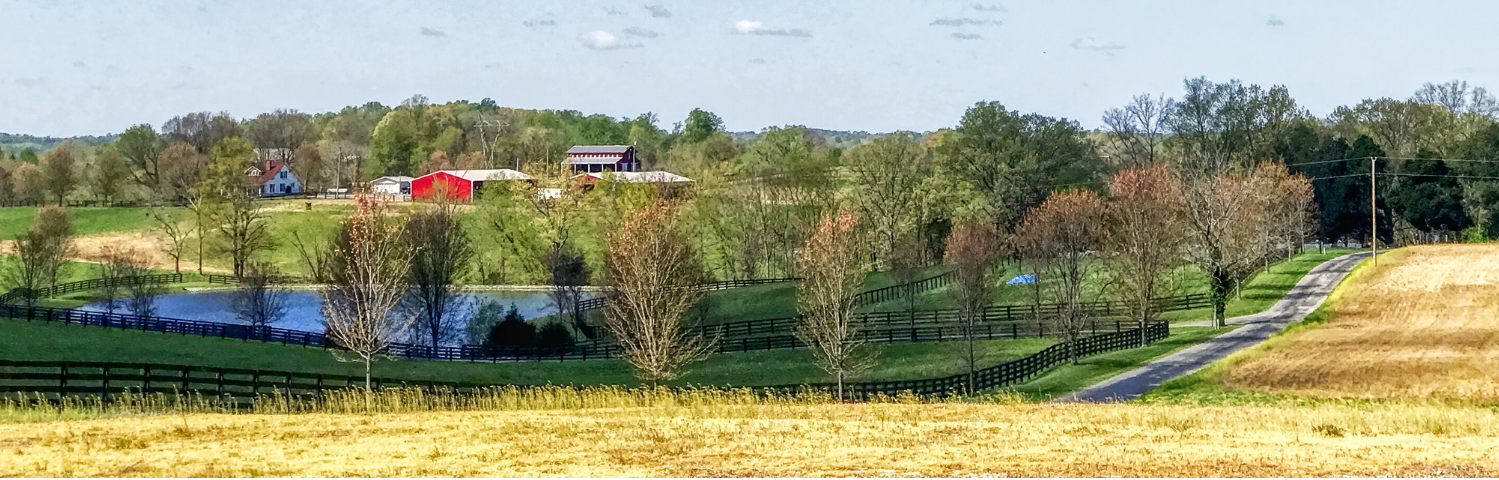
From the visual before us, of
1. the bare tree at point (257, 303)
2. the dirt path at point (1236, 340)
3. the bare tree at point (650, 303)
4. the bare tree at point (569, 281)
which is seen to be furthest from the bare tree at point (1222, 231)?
the bare tree at point (257, 303)

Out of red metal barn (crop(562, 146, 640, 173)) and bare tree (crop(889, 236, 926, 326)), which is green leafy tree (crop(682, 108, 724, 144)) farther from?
bare tree (crop(889, 236, 926, 326))

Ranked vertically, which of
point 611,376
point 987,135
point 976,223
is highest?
point 987,135

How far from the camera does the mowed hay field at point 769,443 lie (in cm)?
1798

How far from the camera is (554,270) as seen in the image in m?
70.6

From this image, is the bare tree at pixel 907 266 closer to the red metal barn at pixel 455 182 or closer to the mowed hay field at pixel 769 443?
the mowed hay field at pixel 769 443

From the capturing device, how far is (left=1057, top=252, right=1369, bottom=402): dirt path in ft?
128

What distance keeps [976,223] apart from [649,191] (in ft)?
72.8

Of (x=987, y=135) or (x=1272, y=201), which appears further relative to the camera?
(x=987, y=135)

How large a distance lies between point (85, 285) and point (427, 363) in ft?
136

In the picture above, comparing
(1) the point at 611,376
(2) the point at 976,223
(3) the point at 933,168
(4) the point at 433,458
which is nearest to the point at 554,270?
(1) the point at 611,376


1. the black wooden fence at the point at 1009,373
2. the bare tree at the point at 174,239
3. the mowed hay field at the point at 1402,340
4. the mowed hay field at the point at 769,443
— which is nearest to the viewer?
the mowed hay field at the point at 769,443

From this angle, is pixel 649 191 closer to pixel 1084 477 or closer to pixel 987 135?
pixel 987 135

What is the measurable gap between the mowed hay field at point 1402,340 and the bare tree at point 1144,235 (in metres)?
6.77

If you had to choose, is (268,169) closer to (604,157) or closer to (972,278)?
(604,157)
